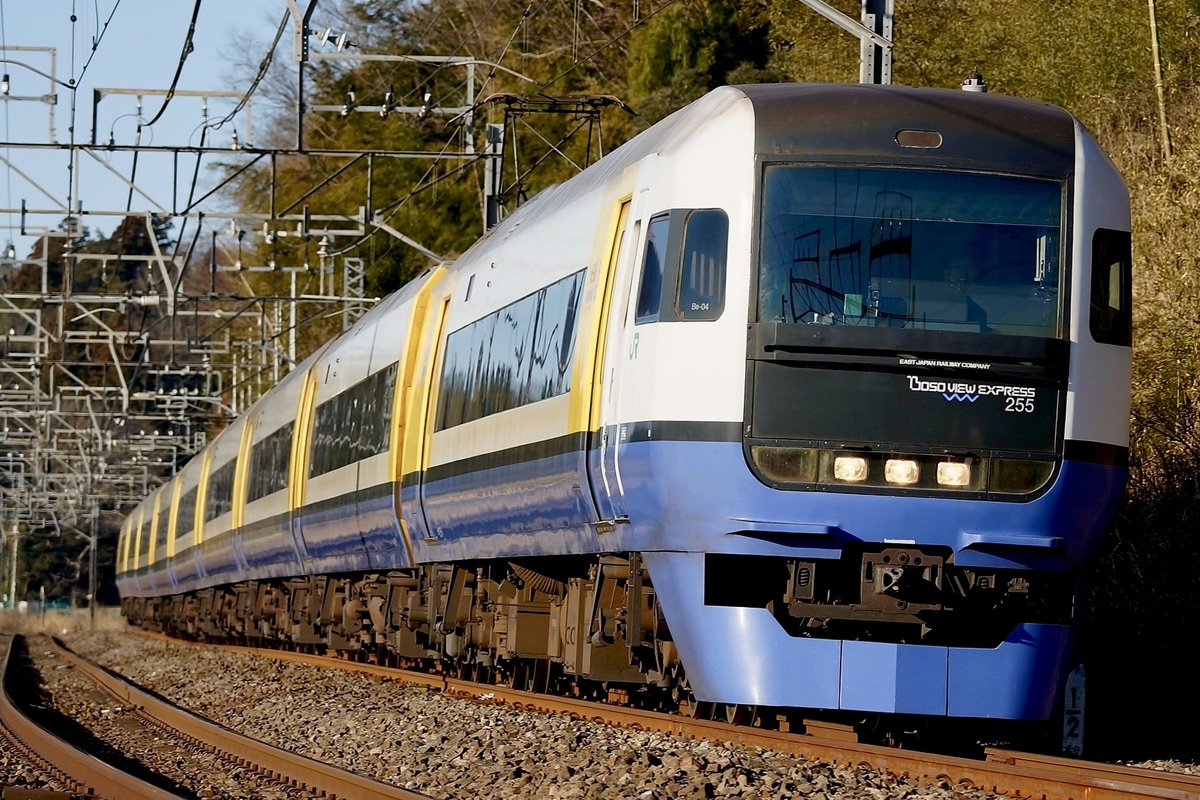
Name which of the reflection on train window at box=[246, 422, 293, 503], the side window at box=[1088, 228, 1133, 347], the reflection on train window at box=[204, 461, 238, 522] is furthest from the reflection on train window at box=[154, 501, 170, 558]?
the side window at box=[1088, 228, 1133, 347]

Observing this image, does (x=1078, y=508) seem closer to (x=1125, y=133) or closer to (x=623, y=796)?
(x=623, y=796)

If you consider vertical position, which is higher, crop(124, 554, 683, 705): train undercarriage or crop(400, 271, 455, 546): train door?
crop(400, 271, 455, 546): train door

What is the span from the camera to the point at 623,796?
7473 millimetres

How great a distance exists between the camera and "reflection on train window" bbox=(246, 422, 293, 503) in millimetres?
20797

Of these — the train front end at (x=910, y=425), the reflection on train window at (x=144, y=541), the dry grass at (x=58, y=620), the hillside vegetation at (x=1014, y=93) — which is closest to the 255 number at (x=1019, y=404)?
the train front end at (x=910, y=425)

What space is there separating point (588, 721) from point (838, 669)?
9.05 ft

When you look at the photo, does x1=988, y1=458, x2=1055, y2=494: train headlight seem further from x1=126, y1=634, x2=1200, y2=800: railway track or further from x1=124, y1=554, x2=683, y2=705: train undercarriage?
x1=124, y1=554, x2=683, y2=705: train undercarriage

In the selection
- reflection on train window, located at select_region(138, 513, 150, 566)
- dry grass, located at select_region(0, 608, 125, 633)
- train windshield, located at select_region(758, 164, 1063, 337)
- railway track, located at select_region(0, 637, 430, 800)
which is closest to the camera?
train windshield, located at select_region(758, 164, 1063, 337)

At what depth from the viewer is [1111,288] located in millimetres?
8555

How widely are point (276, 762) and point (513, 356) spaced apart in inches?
108

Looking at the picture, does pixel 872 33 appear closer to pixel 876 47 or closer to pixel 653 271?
pixel 876 47

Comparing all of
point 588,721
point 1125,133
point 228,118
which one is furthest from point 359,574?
point 1125,133

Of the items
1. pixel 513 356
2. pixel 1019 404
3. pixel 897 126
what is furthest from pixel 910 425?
pixel 513 356

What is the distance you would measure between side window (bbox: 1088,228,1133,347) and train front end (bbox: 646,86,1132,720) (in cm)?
2
